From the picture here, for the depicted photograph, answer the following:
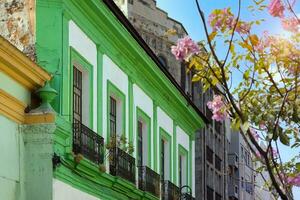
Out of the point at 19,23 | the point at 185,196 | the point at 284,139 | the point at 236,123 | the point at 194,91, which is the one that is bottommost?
the point at 284,139

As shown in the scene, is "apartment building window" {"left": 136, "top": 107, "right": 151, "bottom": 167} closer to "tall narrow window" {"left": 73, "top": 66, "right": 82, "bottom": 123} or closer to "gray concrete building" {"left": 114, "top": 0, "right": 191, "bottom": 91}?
"tall narrow window" {"left": 73, "top": 66, "right": 82, "bottom": 123}

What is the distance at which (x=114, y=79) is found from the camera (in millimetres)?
16297

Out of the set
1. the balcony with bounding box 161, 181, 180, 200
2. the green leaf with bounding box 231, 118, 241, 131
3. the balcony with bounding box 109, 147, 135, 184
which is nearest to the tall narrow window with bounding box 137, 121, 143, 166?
the balcony with bounding box 161, 181, 180, 200

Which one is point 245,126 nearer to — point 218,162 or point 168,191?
point 168,191

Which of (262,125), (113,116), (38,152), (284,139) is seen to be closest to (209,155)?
(113,116)

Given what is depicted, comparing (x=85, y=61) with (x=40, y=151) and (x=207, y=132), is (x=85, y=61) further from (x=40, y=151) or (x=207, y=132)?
(x=207, y=132)

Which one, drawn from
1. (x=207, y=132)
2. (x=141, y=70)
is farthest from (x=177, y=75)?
(x=141, y=70)

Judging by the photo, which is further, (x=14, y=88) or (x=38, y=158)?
(x=38, y=158)

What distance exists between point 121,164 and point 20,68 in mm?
4768

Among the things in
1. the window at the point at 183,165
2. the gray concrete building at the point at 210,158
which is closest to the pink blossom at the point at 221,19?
the window at the point at 183,165

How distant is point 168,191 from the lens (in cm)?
1988

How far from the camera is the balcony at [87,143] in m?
13.5

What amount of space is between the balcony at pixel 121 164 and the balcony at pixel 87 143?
63 centimetres

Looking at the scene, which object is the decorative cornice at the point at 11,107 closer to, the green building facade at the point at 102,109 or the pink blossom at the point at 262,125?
the green building facade at the point at 102,109
